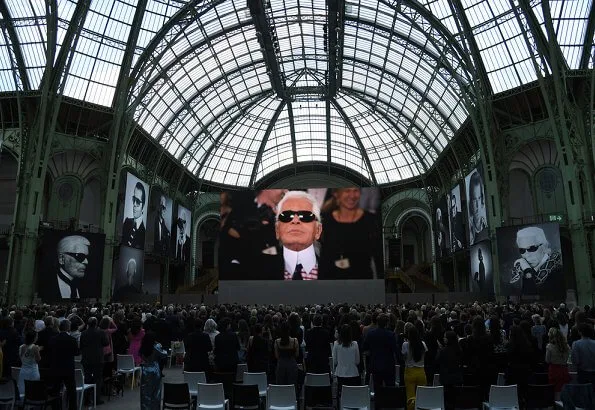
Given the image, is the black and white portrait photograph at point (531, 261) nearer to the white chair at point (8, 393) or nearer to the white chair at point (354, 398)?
the white chair at point (354, 398)

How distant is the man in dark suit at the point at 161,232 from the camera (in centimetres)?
4731

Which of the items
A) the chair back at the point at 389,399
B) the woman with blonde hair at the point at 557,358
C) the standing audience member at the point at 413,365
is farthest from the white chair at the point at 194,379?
the woman with blonde hair at the point at 557,358

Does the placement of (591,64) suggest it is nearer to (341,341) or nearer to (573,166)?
(573,166)

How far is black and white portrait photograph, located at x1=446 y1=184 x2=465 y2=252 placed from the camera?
45.2 meters

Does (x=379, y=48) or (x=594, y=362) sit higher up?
(x=379, y=48)

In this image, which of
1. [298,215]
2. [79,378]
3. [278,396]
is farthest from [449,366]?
[298,215]

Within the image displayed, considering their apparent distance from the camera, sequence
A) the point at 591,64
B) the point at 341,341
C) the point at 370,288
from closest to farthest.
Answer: the point at 341,341
the point at 591,64
the point at 370,288

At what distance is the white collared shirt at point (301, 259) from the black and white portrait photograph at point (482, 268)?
1443 cm

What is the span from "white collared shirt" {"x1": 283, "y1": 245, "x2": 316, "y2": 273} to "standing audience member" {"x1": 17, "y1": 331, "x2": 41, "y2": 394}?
37310 mm

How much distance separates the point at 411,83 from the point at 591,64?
1765cm

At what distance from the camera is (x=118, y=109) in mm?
36062

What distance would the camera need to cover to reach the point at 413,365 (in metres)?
9.36

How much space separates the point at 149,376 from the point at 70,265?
26.6 meters

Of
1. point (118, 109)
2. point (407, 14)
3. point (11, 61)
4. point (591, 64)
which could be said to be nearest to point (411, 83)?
point (407, 14)
